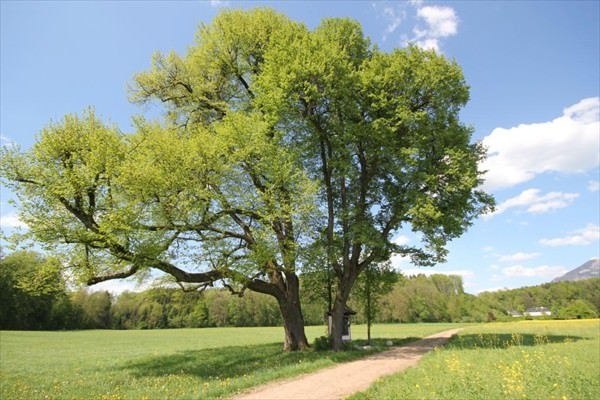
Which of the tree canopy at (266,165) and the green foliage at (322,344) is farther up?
the tree canopy at (266,165)

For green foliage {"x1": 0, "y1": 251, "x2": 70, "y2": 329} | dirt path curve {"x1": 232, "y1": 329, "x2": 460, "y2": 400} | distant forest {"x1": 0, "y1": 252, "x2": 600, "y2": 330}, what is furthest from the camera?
distant forest {"x1": 0, "y1": 252, "x2": 600, "y2": 330}

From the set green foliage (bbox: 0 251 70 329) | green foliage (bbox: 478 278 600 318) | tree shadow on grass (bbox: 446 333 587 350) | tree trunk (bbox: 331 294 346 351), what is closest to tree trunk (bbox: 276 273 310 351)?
tree trunk (bbox: 331 294 346 351)

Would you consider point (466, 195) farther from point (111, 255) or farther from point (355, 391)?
point (111, 255)

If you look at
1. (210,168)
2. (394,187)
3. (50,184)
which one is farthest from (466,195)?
(50,184)

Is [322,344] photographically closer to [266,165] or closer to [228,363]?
[228,363]

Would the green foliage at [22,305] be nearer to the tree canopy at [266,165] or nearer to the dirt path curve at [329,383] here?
the tree canopy at [266,165]

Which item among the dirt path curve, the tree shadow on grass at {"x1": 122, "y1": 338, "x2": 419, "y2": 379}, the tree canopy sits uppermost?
the tree canopy

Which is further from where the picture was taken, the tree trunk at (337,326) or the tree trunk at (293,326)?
the tree trunk at (293,326)

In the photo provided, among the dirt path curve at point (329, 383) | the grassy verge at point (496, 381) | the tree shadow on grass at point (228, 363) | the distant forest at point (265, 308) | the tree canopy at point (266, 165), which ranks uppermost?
the tree canopy at point (266, 165)

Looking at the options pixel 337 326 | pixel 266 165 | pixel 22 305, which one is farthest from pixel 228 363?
pixel 22 305

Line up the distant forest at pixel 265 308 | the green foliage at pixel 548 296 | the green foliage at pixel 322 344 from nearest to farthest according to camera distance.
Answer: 1. the green foliage at pixel 322 344
2. the distant forest at pixel 265 308
3. the green foliage at pixel 548 296

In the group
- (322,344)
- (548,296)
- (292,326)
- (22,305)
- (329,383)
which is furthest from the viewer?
(548,296)

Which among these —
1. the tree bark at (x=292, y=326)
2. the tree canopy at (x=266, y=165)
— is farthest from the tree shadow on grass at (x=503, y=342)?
the tree bark at (x=292, y=326)

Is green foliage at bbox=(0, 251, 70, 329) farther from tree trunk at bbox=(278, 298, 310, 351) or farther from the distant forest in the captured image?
tree trunk at bbox=(278, 298, 310, 351)
